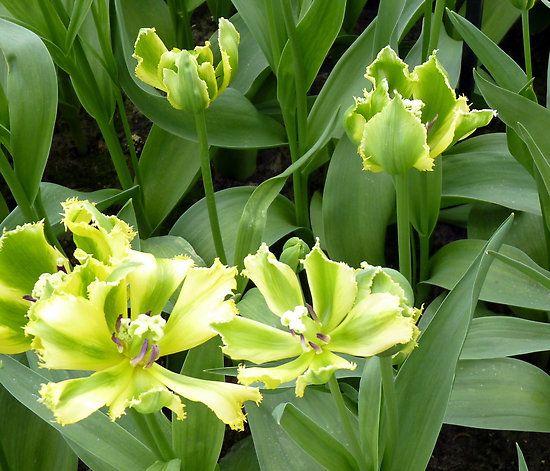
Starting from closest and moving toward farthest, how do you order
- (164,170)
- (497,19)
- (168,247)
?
1. (168,247)
2. (164,170)
3. (497,19)

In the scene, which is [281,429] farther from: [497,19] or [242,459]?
[497,19]

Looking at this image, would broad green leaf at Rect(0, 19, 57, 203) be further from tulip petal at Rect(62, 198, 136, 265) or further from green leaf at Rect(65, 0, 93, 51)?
tulip petal at Rect(62, 198, 136, 265)

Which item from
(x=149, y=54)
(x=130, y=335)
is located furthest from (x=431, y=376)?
(x=149, y=54)

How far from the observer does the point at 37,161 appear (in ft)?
3.02

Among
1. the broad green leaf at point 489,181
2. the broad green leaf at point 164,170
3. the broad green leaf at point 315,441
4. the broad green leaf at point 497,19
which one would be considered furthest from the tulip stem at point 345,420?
the broad green leaf at point 497,19

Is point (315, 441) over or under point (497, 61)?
under

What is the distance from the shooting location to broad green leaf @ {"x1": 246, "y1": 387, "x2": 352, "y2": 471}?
82 centimetres

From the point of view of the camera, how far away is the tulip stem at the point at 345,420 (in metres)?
0.58

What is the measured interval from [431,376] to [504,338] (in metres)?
0.23

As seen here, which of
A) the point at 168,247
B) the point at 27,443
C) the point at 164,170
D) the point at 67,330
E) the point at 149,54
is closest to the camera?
the point at 67,330

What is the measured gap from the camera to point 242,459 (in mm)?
961

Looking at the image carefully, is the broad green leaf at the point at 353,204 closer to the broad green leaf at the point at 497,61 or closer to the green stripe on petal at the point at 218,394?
the broad green leaf at the point at 497,61

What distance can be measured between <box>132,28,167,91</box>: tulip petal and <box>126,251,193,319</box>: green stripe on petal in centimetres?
30

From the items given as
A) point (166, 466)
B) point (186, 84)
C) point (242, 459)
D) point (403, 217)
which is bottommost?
point (242, 459)
